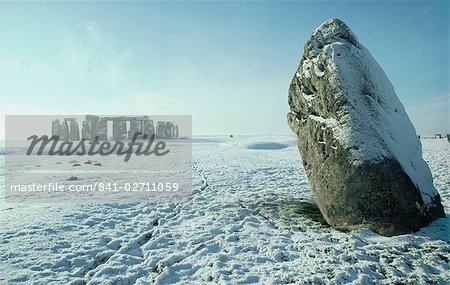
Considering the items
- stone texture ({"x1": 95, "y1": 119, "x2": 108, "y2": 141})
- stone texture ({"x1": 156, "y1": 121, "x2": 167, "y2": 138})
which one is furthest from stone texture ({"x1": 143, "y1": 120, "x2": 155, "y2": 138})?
stone texture ({"x1": 95, "y1": 119, "x2": 108, "y2": 141})

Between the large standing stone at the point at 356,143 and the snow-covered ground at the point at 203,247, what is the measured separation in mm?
487

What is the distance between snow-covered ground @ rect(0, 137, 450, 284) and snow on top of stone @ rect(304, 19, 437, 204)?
60.0 inches

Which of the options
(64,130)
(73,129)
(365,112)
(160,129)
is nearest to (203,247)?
(365,112)

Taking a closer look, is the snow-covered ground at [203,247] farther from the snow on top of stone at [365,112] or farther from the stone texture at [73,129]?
the stone texture at [73,129]

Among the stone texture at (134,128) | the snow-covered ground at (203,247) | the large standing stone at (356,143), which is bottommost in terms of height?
the snow-covered ground at (203,247)

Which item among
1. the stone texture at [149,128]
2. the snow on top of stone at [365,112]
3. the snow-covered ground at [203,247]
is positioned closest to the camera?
the snow-covered ground at [203,247]

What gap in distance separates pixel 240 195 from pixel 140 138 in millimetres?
43064

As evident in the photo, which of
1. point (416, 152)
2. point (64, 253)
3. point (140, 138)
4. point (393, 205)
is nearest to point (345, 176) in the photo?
point (393, 205)

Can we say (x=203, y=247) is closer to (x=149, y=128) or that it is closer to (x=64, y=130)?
(x=64, y=130)

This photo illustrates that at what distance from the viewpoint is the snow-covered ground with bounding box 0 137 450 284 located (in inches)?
192

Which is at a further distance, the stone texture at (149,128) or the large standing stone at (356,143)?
the stone texture at (149,128)

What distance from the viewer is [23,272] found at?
16.4 ft

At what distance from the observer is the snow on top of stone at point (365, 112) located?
22.2 feet

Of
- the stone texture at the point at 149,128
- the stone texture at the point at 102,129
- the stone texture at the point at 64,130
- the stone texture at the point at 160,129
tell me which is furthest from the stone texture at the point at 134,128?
the stone texture at the point at 64,130
